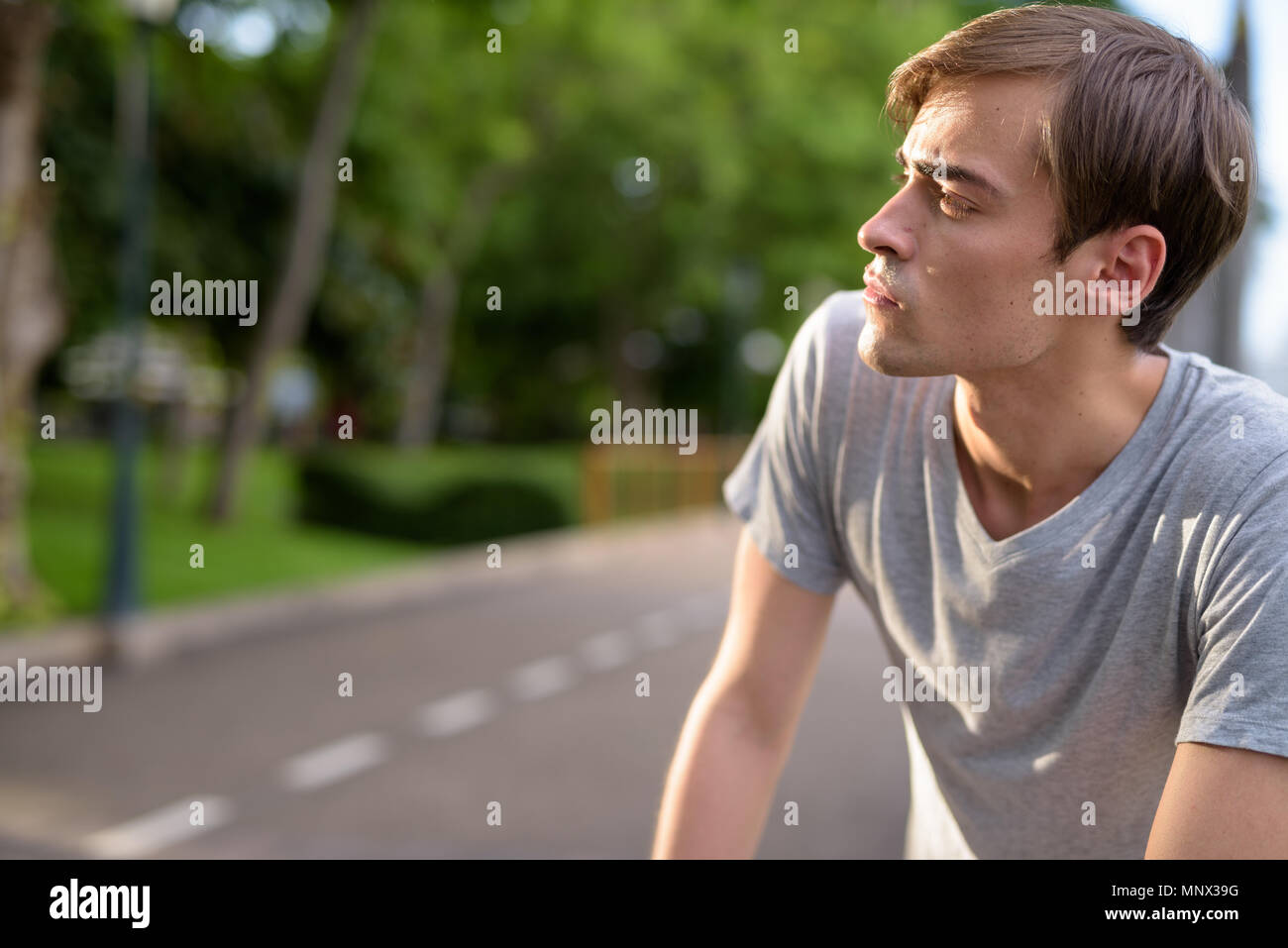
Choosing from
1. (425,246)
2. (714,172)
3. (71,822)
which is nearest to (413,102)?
(425,246)

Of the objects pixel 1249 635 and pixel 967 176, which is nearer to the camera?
pixel 1249 635

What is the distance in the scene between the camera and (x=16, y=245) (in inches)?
425

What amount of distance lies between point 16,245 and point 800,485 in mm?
10282

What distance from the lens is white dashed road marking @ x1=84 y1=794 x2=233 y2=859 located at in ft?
19.9

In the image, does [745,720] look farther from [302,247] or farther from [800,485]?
[302,247]

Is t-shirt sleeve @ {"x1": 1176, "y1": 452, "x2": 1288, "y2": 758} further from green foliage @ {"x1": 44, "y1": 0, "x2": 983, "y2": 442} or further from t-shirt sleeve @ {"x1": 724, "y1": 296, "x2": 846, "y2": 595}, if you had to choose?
green foliage @ {"x1": 44, "y1": 0, "x2": 983, "y2": 442}

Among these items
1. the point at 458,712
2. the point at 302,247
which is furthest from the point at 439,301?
the point at 458,712

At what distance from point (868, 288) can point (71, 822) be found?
5918 millimetres

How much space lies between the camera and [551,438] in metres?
41.2

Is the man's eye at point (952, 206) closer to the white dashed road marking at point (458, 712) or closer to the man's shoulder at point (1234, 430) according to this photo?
the man's shoulder at point (1234, 430)

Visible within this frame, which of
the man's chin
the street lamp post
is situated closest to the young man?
the man's chin

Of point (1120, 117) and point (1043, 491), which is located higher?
point (1120, 117)

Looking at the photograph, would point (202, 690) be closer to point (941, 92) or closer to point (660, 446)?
point (941, 92)

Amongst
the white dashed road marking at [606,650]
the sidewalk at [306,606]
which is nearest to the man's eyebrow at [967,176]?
the sidewalk at [306,606]
